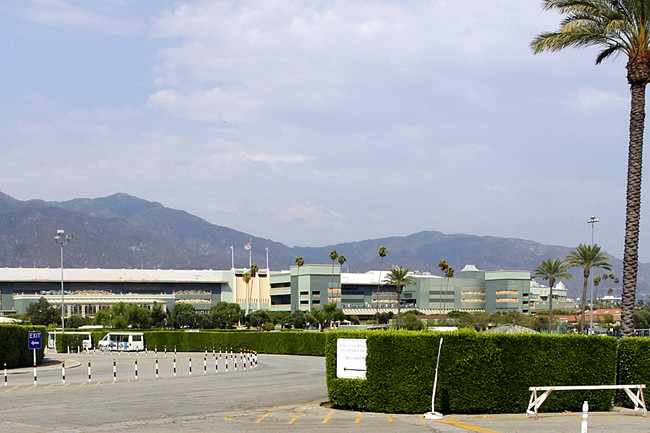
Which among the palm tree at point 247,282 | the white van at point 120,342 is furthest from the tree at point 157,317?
the white van at point 120,342

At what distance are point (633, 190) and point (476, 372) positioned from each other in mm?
9393

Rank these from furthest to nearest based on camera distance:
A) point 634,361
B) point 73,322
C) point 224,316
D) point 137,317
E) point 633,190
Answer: point 224,316, point 137,317, point 73,322, point 633,190, point 634,361

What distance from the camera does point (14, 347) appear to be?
45.2 meters

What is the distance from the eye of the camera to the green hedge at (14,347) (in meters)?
43.9

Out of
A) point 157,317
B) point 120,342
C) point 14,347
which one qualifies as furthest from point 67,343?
point 157,317

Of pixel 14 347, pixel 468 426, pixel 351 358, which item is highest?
pixel 351 358

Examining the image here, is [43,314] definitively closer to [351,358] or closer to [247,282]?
[247,282]

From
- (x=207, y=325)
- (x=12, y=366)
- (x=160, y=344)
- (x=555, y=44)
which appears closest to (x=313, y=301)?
(x=207, y=325)

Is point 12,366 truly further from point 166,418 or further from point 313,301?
point 313,301

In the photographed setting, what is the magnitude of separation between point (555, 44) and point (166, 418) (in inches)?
724

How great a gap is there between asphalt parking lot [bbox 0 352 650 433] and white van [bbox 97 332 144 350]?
41221 millimetres

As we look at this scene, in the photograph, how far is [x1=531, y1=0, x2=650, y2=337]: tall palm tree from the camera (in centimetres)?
2422

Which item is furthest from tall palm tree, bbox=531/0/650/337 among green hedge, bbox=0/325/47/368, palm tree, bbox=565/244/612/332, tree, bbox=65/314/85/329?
tree, bbox=65/314/85/329

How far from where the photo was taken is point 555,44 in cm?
2611
